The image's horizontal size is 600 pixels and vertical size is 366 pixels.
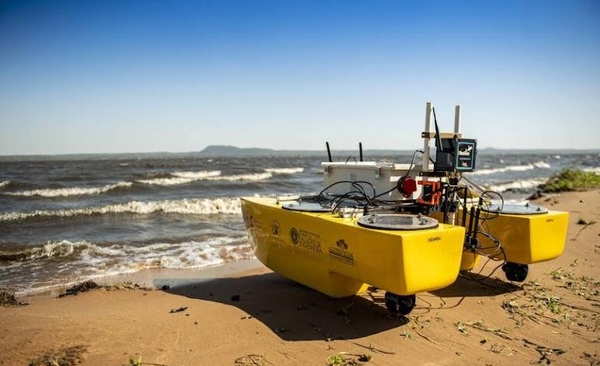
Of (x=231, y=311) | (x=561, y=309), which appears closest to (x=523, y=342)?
(x=561, y=309)

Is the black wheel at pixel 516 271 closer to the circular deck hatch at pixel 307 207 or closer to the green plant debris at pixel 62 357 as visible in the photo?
the circular deck hatch at pixel 307 207

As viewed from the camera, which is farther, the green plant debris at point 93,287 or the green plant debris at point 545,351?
the green plant debris at point 93,287

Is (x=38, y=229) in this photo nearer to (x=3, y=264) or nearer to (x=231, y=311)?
(x=3, y=264)

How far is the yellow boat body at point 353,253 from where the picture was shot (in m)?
3.73

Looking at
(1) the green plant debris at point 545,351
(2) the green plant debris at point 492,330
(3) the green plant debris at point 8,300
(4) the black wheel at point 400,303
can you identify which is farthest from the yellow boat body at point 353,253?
(3) the green plant debris at point 8,300

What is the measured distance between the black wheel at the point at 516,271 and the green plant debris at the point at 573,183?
12.0 metres

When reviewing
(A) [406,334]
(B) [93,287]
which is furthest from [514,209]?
(B) [93,287]

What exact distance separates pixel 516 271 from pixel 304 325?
3096 mm

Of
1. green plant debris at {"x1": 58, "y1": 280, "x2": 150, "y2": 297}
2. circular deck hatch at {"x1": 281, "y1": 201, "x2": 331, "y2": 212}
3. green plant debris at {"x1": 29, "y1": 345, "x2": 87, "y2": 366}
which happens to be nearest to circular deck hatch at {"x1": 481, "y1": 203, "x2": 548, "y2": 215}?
circular deck hatch at {"x1": 281, "y1": 201, "x2": 331, "y2": 212}

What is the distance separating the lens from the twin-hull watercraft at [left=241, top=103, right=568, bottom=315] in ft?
12.6

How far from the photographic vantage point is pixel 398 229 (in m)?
3.82

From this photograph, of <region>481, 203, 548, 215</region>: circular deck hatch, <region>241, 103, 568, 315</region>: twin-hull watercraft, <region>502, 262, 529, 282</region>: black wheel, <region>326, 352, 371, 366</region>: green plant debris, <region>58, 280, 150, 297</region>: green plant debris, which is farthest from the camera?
<region>58, 280, 150, 297</region>: green plant debris

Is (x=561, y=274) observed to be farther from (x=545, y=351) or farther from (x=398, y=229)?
(x=398, y=229)

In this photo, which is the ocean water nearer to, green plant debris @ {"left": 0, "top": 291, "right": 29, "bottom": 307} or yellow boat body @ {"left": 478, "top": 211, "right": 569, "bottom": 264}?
green plant debris @ {"left": 0, "top": 291, "right": 29, "bottom": 307}
